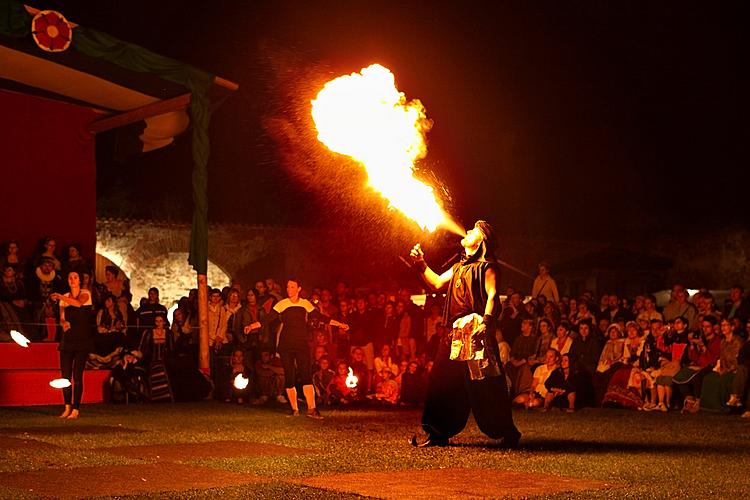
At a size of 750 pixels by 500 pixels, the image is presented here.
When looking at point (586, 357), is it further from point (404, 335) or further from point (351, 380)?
point (351, 380)

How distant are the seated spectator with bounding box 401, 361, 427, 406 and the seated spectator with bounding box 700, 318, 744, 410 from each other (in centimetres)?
407

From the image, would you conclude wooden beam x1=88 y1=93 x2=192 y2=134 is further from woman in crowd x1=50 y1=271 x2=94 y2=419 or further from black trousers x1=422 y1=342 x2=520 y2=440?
black trousers x1=422 y1=342 x2=520 y2=440

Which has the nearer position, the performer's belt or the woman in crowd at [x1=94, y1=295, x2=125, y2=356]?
the performer's belt

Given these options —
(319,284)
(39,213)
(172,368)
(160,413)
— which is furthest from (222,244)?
(160,413)

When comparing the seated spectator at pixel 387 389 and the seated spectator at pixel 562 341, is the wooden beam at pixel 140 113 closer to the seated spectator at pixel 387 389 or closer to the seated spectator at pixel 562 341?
the seated spectator at pixel 387 389

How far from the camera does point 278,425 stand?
1276 centimetres

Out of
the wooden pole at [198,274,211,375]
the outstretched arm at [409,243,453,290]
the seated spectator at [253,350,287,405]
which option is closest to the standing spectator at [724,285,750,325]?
the seated spectator at [253,350,287,405]

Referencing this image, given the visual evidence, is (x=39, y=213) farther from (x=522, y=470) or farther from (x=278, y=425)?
(x=522, y=470)

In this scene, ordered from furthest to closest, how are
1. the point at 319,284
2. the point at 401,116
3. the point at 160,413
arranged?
1. the point at 319,284
2. the point at 160,413
3. the point at 401,116

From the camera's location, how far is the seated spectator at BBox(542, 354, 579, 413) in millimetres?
15945

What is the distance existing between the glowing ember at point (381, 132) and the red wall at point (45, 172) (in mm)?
9362

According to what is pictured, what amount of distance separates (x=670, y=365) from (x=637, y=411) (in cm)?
92

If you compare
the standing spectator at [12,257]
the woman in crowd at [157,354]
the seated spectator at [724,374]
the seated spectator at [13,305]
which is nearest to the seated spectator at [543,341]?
the seated spectator at [724,374]

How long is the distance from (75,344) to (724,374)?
8.86 meters
